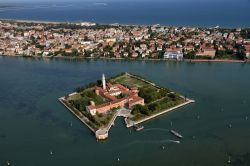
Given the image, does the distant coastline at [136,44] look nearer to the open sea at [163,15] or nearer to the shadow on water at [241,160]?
the open sea at [163,15]

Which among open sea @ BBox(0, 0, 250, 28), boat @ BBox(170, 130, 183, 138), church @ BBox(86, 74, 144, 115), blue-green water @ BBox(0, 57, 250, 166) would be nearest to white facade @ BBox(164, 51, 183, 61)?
blue-green water @ BBox(0, 57, 250, 166)

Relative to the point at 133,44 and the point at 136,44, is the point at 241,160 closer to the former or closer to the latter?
the point at 136,44

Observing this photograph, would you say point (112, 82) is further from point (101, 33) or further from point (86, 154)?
point (101, 33)

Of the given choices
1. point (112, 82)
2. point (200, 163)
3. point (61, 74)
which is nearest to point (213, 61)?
point (112, 82)

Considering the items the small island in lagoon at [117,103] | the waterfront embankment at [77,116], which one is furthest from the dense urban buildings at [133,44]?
the waterfront embankment at [77,116]

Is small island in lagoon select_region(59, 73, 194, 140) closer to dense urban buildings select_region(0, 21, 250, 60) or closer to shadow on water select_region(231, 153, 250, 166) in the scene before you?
shadow on water select_region(231, 153, 250, 166)

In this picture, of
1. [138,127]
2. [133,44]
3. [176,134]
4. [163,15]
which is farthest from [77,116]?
[163,15]
